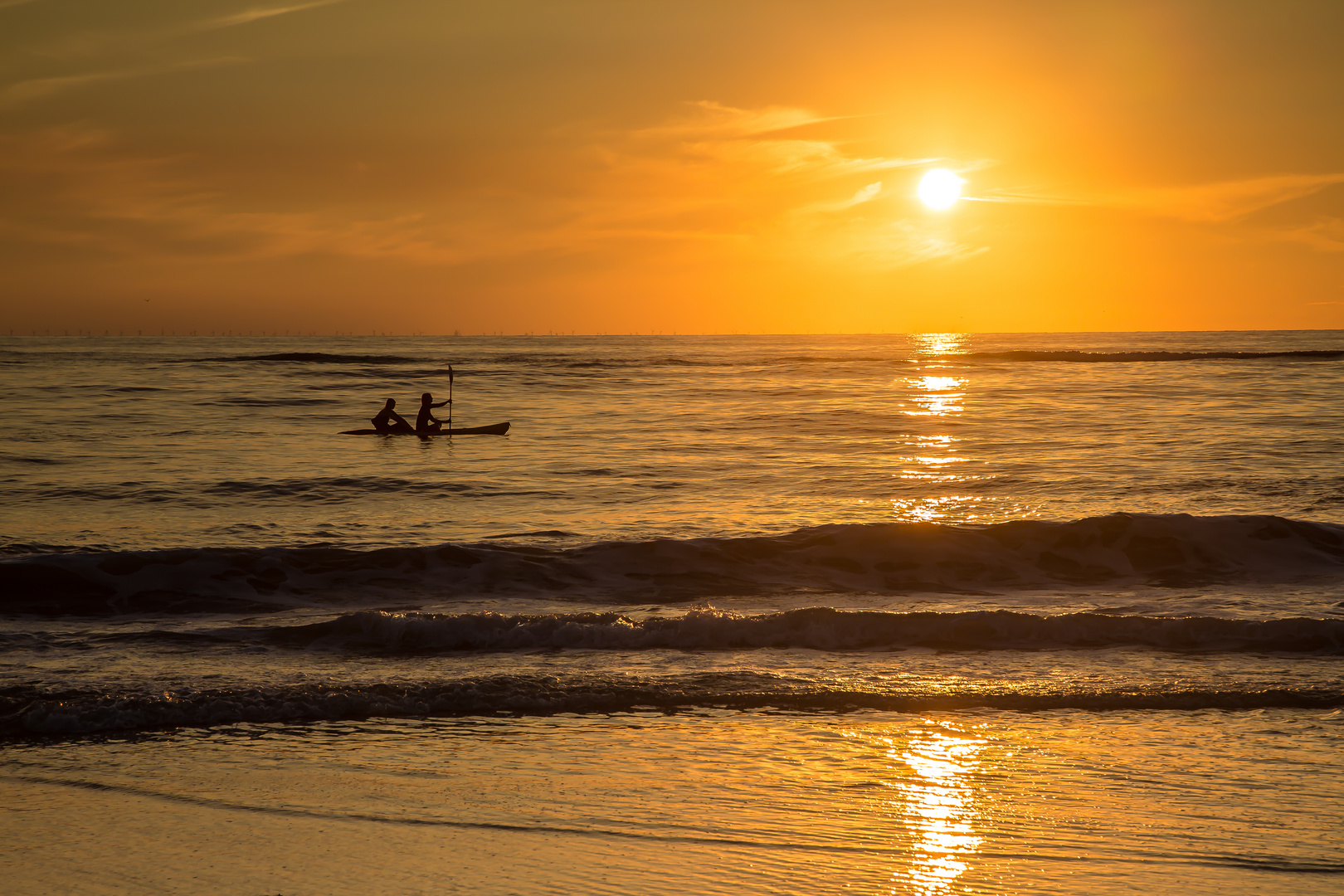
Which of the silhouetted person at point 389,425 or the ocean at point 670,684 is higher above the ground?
the silhouetted person at point 389,425

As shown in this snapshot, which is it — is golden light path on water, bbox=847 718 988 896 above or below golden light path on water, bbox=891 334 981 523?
below

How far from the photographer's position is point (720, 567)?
13.3 metres

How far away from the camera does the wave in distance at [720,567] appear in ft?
38.9

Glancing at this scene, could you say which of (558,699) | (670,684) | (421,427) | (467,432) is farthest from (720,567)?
(421,427)

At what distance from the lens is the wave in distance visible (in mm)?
11852

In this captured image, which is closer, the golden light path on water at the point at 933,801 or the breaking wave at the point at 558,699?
the golden light path on water at the point at 933,801

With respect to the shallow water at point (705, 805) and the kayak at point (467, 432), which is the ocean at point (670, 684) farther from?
the kayak at point (467, 432)

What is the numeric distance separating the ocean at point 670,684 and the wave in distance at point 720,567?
0.07 meters

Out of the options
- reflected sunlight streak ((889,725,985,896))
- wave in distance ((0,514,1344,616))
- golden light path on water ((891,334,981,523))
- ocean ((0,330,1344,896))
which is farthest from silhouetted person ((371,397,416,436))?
reflected sunlight streak ((889,725,985,896))

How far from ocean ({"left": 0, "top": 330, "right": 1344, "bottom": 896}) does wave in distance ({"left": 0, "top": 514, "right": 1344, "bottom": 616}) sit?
0.23 feet

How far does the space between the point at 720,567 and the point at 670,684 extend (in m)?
5.69

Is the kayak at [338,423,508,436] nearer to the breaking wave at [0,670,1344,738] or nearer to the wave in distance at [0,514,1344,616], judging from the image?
the wave in distance at [0,514,1344,616]

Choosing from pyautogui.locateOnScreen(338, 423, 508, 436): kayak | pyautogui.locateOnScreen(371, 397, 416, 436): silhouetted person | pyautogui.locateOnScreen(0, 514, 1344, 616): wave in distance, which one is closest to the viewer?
pyautogui.locateOnScreen(0, 514, 1344, 616): wave in distance

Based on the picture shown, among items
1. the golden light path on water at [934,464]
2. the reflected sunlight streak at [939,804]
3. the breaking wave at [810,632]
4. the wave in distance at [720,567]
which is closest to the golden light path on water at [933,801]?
the reflected sunlight streak at [939,804]
